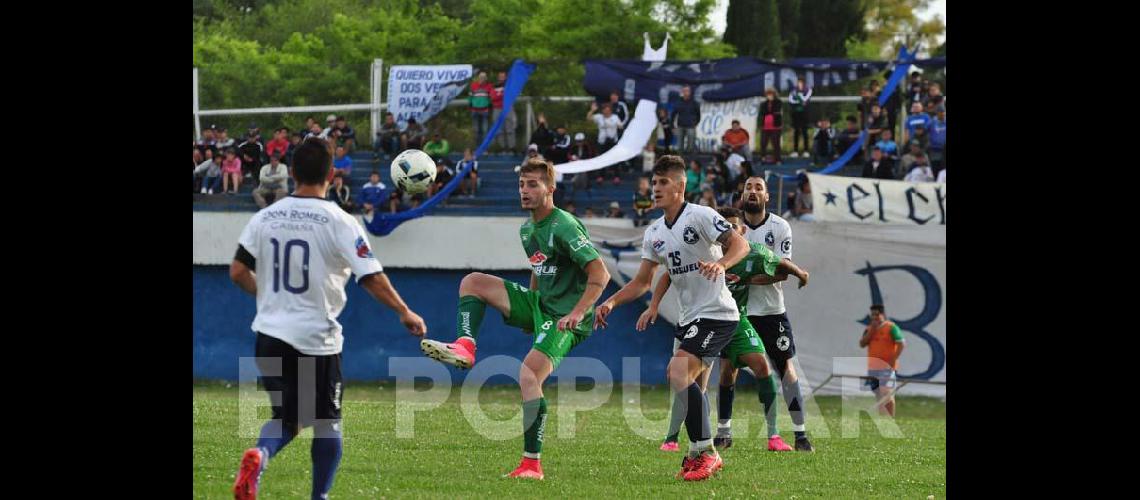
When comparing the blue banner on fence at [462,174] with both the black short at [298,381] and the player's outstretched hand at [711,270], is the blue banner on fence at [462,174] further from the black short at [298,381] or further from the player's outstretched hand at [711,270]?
the black short at [298,381]

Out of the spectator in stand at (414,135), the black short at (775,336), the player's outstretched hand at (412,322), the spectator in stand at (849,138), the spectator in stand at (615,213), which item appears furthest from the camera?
the spectator in stand at (414,135)

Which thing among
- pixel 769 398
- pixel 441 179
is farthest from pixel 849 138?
pixel 769 398

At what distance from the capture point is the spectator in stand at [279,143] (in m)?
27.7

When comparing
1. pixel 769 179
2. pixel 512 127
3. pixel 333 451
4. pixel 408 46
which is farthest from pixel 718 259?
pixel 408 46

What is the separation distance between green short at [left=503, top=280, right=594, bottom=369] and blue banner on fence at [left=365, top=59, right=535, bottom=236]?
581 inches

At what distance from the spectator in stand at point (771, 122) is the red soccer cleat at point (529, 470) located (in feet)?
57.0

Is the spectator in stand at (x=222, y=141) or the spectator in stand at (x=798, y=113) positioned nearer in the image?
the spectator in stand at (x=798, y=113)

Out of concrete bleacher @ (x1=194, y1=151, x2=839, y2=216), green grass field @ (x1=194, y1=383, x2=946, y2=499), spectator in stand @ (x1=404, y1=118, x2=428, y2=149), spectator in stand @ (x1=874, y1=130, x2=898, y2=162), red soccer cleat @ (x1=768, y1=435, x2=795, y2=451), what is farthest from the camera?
spectator in stand @ (x1=404, y1=118, x2=428, y2=149)

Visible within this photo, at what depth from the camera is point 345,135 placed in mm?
28281

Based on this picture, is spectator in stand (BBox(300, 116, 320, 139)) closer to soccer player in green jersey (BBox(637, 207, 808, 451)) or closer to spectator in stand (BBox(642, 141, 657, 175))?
spectator in stand (BBox(642, 141, 657, 175))

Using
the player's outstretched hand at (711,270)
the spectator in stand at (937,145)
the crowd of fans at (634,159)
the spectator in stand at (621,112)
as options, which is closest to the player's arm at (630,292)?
the player's outstretched hand at (711,270)

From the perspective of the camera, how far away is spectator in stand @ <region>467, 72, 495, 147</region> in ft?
91.4

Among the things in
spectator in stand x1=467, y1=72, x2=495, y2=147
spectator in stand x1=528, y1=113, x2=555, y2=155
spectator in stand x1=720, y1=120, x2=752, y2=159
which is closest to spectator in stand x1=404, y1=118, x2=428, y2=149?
spectator in stand x1=467, y1=72, x2=495, y2=147
